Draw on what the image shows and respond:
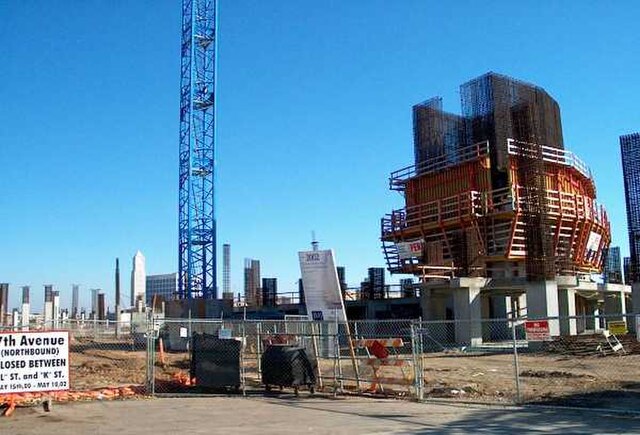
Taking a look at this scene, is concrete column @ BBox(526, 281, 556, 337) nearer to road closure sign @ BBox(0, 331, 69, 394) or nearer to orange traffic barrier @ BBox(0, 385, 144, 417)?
orange traffic barrier @ BBox(0, 385, 144, 417)

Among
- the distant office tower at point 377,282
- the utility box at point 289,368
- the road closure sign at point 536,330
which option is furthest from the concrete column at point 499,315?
the utility box at point 289,368

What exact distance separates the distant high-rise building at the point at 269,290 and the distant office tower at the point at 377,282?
28.8 feet

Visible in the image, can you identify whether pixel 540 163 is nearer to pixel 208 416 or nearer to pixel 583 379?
pixel 583 379

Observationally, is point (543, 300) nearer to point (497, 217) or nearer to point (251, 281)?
point (497, 217)

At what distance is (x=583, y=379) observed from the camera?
20.8 m

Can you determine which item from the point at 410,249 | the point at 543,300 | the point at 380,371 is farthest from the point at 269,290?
the point at 380,371

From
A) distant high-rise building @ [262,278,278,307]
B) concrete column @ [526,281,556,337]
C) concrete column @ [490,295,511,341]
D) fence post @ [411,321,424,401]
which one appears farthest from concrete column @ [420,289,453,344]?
fence post @ [411,321,424,401]

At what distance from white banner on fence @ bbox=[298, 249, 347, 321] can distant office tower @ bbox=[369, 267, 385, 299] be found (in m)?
37.0

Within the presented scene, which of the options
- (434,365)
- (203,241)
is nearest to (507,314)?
(434,365)

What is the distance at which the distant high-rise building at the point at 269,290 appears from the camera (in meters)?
61.4

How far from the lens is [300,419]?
1295 centimetres

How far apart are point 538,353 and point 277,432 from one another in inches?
925

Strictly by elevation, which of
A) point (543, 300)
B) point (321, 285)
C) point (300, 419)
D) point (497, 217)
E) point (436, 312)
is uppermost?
point (497, 217)

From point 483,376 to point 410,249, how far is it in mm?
23067
